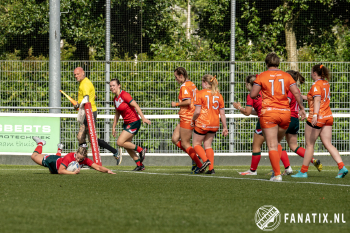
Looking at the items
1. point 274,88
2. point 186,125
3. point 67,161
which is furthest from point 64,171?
point 274,88

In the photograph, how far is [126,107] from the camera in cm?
1012

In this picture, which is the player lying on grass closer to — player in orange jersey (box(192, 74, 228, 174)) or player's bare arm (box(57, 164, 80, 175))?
player's bare arm (box(57, 164, 80, 175))

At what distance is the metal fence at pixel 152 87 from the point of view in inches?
508

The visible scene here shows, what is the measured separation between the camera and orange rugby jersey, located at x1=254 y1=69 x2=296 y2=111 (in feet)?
23.8

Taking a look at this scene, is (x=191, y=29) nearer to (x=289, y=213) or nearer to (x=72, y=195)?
(x=72, y=195)

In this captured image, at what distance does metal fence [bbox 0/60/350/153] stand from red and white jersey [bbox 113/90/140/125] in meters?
2.66

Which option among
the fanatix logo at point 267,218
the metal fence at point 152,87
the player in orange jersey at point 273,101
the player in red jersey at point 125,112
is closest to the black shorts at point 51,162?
the player in red jersey at point 125,112

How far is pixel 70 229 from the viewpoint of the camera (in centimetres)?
392

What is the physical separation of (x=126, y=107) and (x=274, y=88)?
3.61 metres

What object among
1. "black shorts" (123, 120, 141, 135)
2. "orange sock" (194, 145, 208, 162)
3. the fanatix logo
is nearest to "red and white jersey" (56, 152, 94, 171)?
"black shorts" (123, 120, 141, 135)

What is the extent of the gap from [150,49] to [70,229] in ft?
33.5

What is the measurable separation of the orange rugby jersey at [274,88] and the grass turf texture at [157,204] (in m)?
1.03

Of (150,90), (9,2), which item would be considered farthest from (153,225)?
(9,2)

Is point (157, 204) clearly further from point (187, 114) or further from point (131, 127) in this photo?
point (131, 127)
